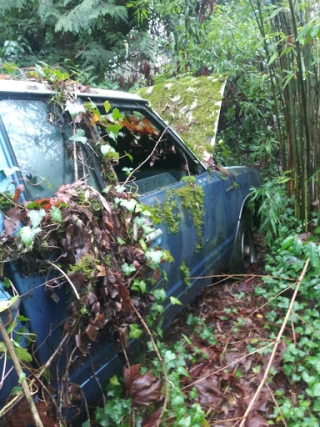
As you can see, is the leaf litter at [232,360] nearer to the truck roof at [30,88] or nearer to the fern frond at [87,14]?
the truck roof at [30,88]

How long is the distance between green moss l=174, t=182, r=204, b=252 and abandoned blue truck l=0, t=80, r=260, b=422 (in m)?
0.02

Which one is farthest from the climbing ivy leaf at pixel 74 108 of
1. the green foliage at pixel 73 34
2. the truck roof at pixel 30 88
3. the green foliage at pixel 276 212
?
the green foliage at pixel 73 34

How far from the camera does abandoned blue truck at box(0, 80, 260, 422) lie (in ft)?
5.34

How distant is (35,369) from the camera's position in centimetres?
158

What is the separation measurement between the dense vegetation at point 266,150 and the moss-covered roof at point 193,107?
0.35 meters

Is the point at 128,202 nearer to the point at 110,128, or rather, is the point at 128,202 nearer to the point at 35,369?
the point at 110,128

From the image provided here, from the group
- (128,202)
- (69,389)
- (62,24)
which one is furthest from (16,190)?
(62,24)

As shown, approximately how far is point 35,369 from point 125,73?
7.81 metres

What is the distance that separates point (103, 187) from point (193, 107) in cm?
236

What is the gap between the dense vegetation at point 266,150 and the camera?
7.25 feet

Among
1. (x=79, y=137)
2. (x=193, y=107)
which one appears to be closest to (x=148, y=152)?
(x=79, y=137)

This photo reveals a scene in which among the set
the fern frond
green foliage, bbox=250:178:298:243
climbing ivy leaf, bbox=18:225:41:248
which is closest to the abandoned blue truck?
climbing ivy leaf, bbox=18:225:41:248

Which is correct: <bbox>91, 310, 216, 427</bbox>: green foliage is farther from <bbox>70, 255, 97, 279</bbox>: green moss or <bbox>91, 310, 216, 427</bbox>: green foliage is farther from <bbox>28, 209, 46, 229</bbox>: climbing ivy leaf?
<bbox>28, 209, 46, 229</bbox>: climbing ivy leaf

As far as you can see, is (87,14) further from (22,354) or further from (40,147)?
(22,354)
